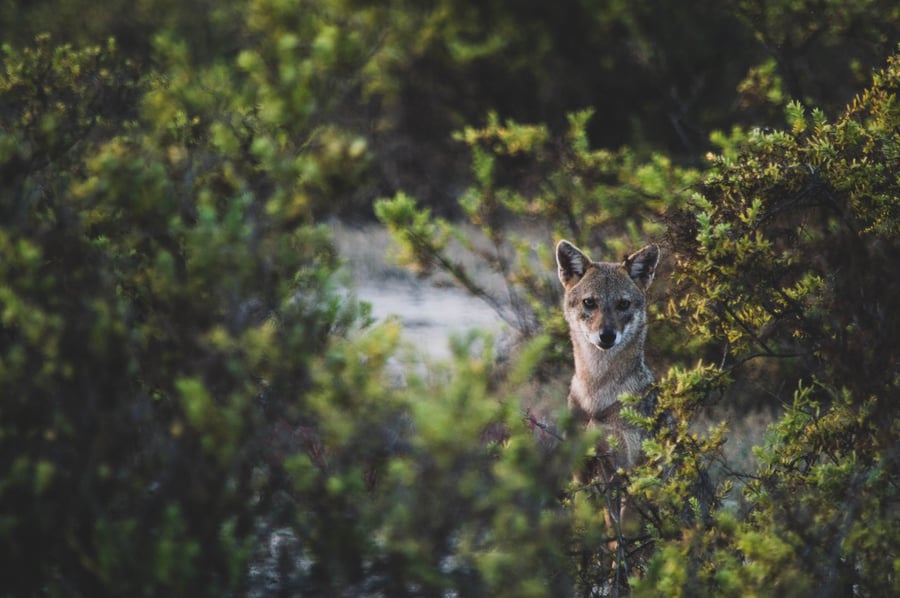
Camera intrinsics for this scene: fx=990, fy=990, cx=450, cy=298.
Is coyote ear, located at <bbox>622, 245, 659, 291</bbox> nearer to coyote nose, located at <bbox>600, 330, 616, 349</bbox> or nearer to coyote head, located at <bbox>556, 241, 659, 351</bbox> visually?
coyote head, located at <bbox>556, 241, 659, 351</bbox>

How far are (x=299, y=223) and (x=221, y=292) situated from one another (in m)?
0.38

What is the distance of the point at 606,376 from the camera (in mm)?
5617

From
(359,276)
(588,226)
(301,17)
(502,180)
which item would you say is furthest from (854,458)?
(502,180)

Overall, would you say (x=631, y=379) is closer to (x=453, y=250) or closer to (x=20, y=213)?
(x=20, y=213)

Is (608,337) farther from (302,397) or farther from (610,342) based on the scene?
(302,397)

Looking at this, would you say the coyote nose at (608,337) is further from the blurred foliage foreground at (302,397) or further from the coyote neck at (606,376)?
the blurred foliage foreground at (302,397)

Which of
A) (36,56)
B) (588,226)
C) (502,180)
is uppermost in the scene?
(502,180)

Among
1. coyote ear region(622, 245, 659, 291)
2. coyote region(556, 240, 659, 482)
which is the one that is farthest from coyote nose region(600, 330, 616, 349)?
coyote ear region(622, 245, 659, 291)

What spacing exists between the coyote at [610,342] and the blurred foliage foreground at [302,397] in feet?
3.05

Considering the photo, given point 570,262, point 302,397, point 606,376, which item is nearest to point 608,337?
point 606,376

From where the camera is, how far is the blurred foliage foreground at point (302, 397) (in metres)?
2.87

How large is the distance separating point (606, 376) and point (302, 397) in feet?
9.40

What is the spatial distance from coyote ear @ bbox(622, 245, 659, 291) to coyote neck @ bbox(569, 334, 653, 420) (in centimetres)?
34

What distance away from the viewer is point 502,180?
13953mm
